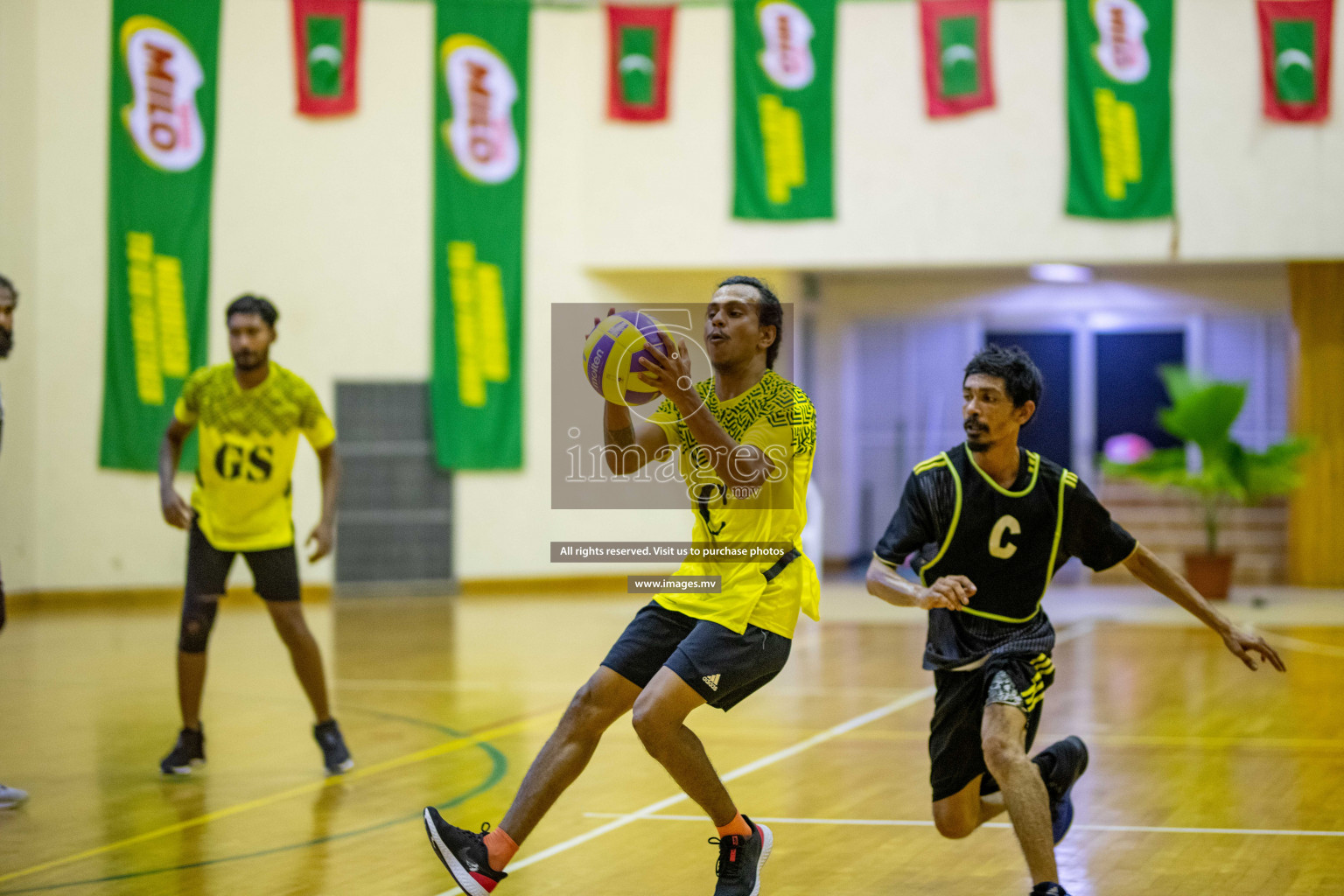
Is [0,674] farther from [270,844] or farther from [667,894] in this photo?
[667,894]

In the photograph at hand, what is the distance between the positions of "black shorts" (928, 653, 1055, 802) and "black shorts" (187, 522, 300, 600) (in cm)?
336

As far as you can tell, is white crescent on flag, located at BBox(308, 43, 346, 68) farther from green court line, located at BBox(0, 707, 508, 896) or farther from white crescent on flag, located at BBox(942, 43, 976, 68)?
green court line, located at BBox(0, 707, 508, 896)

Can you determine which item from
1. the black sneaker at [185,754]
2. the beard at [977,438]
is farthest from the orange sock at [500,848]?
the black sneaker at [185,754]

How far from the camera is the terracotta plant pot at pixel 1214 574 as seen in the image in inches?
618

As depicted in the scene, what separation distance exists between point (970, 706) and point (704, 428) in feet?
4.54

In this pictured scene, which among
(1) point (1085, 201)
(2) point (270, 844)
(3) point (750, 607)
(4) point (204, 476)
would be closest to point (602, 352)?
(3) point (750, 607)

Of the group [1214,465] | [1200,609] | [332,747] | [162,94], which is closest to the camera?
[1200,609]

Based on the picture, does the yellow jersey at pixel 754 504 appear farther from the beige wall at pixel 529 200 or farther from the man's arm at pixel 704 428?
the beige wall at pixel 529 200

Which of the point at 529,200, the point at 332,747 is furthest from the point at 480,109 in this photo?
the point at 332,747

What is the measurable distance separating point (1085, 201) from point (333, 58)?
8.78m

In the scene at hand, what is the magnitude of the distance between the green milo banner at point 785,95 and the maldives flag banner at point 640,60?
848 mm

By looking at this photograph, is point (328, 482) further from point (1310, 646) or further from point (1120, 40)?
point (1120, 40)

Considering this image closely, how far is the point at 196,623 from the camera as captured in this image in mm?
6641

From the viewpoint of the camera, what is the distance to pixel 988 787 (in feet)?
15.6
